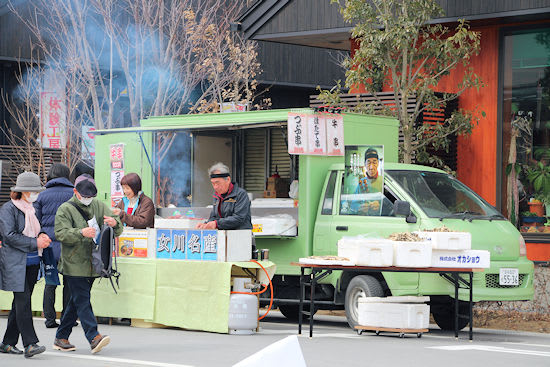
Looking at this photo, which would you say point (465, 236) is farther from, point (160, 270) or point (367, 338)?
point (160, 270)

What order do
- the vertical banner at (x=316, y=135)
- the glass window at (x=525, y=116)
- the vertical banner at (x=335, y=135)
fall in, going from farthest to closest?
the glass window at (x=525, y=116)
the vertical banner at (x=335, y=135)
the vertical banner at (x=316, y=135)

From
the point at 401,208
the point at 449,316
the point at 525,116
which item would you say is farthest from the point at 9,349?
the point at 525,116

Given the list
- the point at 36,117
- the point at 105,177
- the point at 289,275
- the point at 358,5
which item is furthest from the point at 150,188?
the point at 36,117

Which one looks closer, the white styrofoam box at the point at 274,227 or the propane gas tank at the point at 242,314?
the propane gas tank at the point at 242,314

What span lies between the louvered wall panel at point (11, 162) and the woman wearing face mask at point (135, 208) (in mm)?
11489

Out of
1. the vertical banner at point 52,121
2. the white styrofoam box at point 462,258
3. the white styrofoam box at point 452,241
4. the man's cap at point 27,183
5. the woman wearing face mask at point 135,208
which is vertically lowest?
the white styrofoam box at point 462,258

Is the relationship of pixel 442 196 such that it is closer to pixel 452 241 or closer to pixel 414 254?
pixel 452 241

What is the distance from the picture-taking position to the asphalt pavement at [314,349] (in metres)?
10.5

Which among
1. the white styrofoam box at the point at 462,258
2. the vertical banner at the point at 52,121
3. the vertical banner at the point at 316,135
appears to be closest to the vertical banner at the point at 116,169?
the vertical banner at the point at 316,135

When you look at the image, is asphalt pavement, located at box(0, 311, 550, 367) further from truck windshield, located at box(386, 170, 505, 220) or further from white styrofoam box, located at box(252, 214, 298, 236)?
truck windshield, located at box(386, 170, 505, 220)

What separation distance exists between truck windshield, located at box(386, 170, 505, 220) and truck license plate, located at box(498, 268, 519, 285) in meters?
0.72

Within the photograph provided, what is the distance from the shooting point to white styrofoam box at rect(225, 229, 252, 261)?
13.2 meters

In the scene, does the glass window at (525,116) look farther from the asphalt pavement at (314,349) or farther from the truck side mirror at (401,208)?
the truck side mirror at (401,208)

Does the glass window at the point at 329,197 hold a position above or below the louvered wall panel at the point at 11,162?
below
